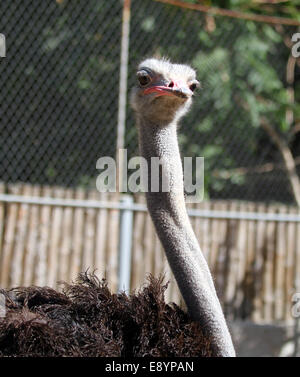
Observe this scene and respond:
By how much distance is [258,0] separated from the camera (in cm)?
720

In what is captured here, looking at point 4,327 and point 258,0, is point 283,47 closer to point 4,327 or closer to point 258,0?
point 258,0

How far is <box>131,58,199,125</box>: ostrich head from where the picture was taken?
7.06ft

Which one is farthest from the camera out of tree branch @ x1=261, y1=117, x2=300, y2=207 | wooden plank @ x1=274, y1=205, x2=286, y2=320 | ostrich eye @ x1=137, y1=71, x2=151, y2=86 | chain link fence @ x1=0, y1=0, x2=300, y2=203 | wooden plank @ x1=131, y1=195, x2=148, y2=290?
tree branch @ x1=261, y1=117, x2=300, y2=207

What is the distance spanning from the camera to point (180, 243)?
2.12 m

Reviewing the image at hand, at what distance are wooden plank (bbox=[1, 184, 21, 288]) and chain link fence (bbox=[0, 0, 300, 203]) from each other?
33 cm

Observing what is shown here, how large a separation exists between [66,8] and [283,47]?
9.00 ft

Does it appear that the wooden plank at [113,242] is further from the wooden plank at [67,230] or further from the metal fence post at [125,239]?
the wooden plank at [67,230]

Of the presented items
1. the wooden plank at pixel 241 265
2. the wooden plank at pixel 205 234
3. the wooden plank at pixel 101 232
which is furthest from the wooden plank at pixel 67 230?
the wooden plank at pixel 241 265

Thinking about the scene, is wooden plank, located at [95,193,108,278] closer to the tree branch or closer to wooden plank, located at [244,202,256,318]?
wooden plank, located at [244,202,256,318]

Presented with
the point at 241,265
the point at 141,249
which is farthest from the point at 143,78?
the point at 241,265

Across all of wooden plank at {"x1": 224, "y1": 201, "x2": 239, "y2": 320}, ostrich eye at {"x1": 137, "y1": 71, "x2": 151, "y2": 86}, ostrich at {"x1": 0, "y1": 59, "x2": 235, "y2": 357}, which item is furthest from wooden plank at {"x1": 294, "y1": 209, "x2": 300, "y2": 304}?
ostrich eye at {"x1": 137, "y1": 71, "x2": 151, "y2": 86}

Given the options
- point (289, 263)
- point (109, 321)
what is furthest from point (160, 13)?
point (109, 321)

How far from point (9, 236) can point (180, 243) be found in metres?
2.80

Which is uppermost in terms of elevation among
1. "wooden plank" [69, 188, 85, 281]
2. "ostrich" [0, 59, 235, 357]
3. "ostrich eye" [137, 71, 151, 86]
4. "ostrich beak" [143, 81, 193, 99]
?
"wooden plank" [69, 188, 85, 281]
